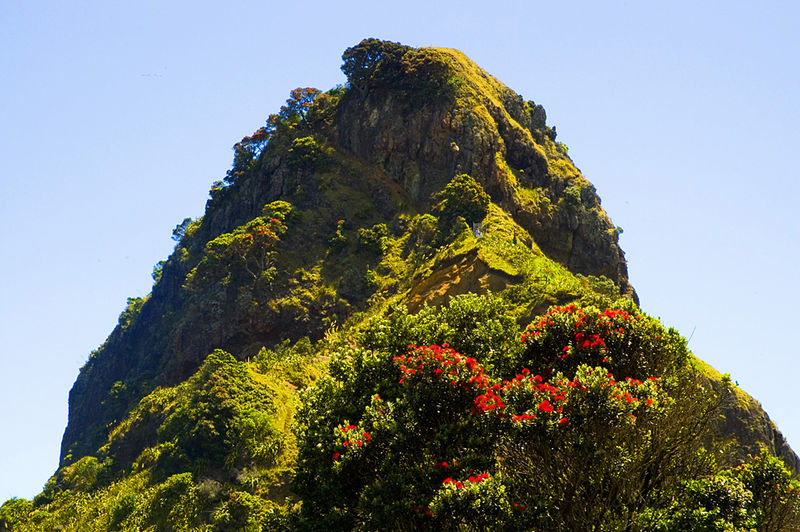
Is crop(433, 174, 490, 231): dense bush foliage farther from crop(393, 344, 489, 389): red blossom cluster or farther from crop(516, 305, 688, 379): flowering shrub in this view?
crop(393, 344, 489, 389): red blossom cluster

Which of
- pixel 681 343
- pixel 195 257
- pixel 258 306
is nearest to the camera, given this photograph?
pixel 681 343

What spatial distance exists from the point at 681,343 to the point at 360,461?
39.3ft

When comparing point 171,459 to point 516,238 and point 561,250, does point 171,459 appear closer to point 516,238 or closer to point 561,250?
point 516,238

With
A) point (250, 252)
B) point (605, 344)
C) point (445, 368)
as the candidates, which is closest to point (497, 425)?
point (445, 368)

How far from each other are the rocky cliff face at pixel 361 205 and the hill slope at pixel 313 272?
0.23m

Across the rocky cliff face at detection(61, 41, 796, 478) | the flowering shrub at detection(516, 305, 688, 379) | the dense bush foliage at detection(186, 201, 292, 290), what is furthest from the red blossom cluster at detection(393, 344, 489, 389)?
the dense bush foliage at detection(186, 201, 292, 290)

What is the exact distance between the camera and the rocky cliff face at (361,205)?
249 ft

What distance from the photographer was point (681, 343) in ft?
86.9

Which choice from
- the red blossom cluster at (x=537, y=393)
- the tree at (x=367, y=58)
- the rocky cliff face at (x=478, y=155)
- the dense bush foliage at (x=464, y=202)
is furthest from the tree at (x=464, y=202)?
the red blossom cluster at (x=537, y=393)

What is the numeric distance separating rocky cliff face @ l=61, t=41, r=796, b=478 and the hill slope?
0.23m

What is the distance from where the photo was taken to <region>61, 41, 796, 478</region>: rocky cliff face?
76.0m

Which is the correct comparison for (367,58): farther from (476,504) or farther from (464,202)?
(476,504)

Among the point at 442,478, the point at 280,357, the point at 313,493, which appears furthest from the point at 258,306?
the point at 442,478

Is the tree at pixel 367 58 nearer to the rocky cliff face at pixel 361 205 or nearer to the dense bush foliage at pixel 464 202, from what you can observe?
the rocky cliff face at pixel 361 205
